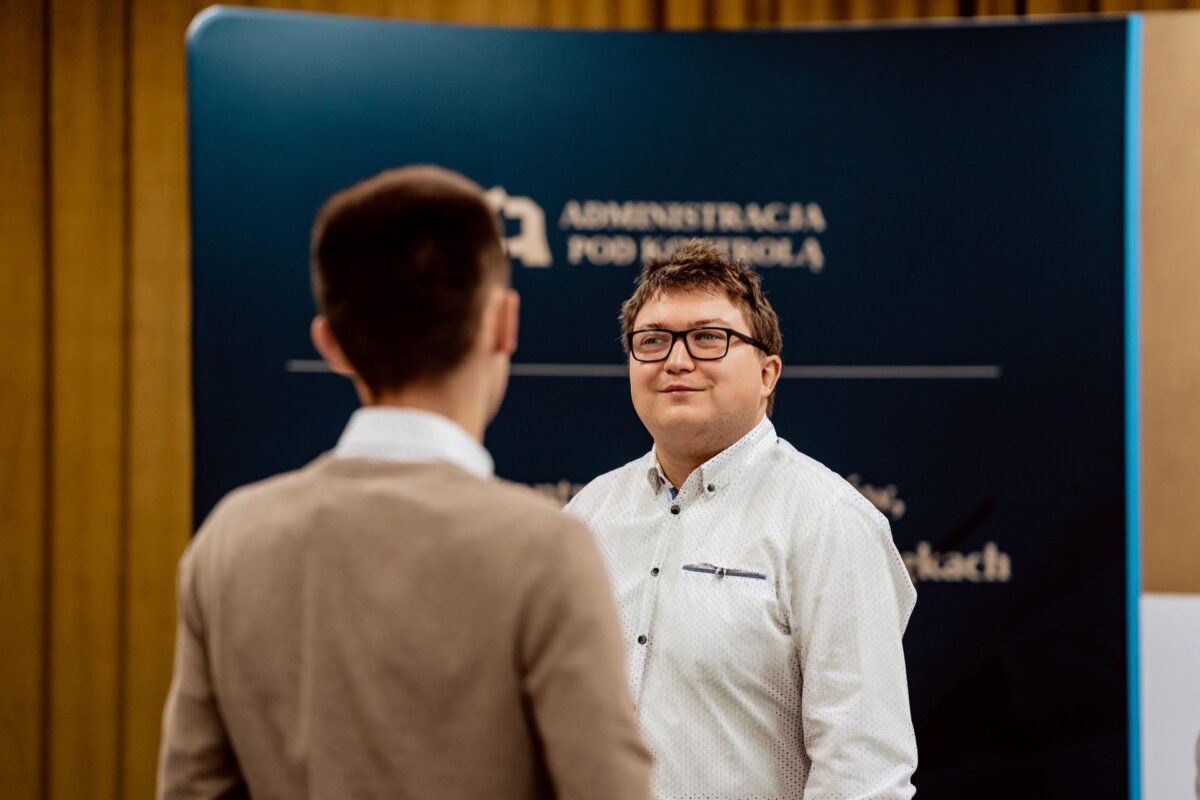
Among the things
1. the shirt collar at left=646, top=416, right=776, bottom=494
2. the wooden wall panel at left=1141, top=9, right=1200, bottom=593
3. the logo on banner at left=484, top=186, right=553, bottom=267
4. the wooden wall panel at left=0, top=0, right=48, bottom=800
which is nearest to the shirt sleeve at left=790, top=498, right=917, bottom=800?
the shirt collar at left=646, top=416, right=776, bottom=494

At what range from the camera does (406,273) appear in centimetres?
104

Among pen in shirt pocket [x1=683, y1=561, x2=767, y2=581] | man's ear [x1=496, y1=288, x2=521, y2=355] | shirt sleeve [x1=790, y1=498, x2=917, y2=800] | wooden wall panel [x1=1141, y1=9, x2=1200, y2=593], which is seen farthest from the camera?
wooden wall panel [x1=1141, y1=9, x2=1200, y2=593]

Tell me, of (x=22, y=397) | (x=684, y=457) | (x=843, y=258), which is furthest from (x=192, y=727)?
(x=22, y=397)

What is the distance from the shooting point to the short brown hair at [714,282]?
80.0 inches

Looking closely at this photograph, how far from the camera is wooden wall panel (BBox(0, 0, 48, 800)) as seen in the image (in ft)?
12.1

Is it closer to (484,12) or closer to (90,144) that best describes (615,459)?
(484,12)

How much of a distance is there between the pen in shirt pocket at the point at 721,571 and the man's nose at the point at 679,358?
11.8 inches

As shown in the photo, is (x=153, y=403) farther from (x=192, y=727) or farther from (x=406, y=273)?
(x=406, y=273)

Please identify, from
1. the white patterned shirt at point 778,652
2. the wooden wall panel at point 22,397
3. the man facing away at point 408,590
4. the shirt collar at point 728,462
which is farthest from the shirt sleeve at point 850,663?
the wooden wall panel at point 22,397

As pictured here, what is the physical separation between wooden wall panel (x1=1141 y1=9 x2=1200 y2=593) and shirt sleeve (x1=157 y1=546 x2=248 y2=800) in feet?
8.25

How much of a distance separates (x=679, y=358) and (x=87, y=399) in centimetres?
236

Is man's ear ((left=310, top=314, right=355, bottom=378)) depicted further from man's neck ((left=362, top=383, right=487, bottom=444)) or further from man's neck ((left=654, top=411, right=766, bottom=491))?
man's neck ((left=654, top=411, right=766, bottom=491))

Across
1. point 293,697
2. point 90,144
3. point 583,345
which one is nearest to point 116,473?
point 90,144

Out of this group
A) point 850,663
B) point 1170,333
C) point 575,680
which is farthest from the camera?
point 1170,333
